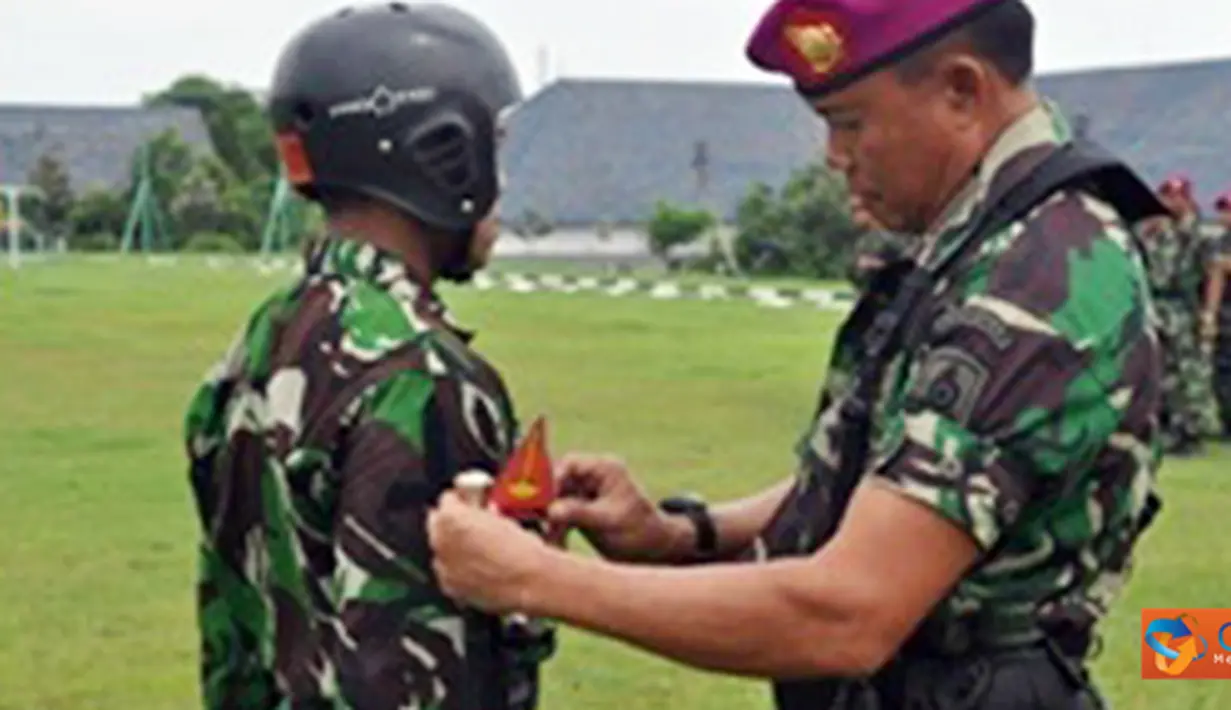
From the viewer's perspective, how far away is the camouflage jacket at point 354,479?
2988 mm

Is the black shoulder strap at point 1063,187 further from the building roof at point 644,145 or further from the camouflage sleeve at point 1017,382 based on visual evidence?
the building roof at point 644,145

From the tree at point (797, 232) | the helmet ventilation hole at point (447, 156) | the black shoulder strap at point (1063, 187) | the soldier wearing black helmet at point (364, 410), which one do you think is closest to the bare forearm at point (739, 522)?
the soldier wearing black helmet at point (364, 410)

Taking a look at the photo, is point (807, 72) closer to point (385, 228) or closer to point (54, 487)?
point (385, 228)

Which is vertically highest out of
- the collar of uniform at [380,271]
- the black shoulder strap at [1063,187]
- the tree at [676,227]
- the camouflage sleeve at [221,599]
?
the black shoulder strap at [1063,187]

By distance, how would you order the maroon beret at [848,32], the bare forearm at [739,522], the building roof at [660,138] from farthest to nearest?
the building roof at [660,138]
the bare forearm at [739,522]
the maroon beret at [848,32]

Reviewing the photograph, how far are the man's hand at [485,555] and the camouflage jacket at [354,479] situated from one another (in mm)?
147

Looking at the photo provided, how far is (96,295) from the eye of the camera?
33.9 m

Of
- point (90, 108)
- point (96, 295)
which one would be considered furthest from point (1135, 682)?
point (90, 108)

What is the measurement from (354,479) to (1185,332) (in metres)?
14.4

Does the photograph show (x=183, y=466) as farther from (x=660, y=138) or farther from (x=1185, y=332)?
(x=660, y=138)

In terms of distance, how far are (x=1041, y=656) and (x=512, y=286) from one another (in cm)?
3834

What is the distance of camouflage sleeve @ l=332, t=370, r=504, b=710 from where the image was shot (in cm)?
297

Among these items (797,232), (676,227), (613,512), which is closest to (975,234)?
(613,512)

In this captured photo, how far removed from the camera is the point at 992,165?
9.46ft
